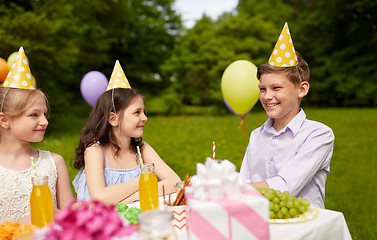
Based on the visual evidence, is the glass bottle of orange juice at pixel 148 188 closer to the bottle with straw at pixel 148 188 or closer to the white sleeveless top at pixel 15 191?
the bottle with straw at pixel 148 188

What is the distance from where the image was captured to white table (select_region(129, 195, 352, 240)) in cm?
141

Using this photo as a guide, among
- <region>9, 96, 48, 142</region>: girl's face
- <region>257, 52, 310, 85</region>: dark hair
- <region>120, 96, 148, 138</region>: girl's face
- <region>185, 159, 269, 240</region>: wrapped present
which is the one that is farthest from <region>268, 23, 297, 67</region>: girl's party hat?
<region>9, 96, 48, 142</region>: girl's face

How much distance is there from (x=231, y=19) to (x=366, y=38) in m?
8.45

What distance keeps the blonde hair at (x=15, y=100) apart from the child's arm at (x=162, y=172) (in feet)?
2.97

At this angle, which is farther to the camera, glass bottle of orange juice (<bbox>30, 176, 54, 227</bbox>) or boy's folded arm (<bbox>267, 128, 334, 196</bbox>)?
boy's folded arm (<bbox>267, 128, 334, 196</bbox>)

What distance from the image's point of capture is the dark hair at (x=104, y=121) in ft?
8.15

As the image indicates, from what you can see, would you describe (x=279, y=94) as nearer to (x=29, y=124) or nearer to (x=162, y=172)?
(x=162, y=172)

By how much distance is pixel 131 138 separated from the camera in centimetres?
267

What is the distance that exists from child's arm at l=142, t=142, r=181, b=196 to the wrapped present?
989 mm

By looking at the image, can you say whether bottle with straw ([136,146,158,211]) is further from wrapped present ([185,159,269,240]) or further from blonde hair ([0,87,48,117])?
blonde hair ([0,87,48,117])

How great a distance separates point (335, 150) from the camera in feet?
24.1

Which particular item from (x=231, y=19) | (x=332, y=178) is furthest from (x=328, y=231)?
(x=231, y=19)

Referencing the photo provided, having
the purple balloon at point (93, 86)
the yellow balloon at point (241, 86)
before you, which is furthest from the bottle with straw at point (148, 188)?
the purple balloon at point (93, 86)

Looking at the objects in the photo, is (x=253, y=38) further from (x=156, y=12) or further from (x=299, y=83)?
(x=299, y=83)
